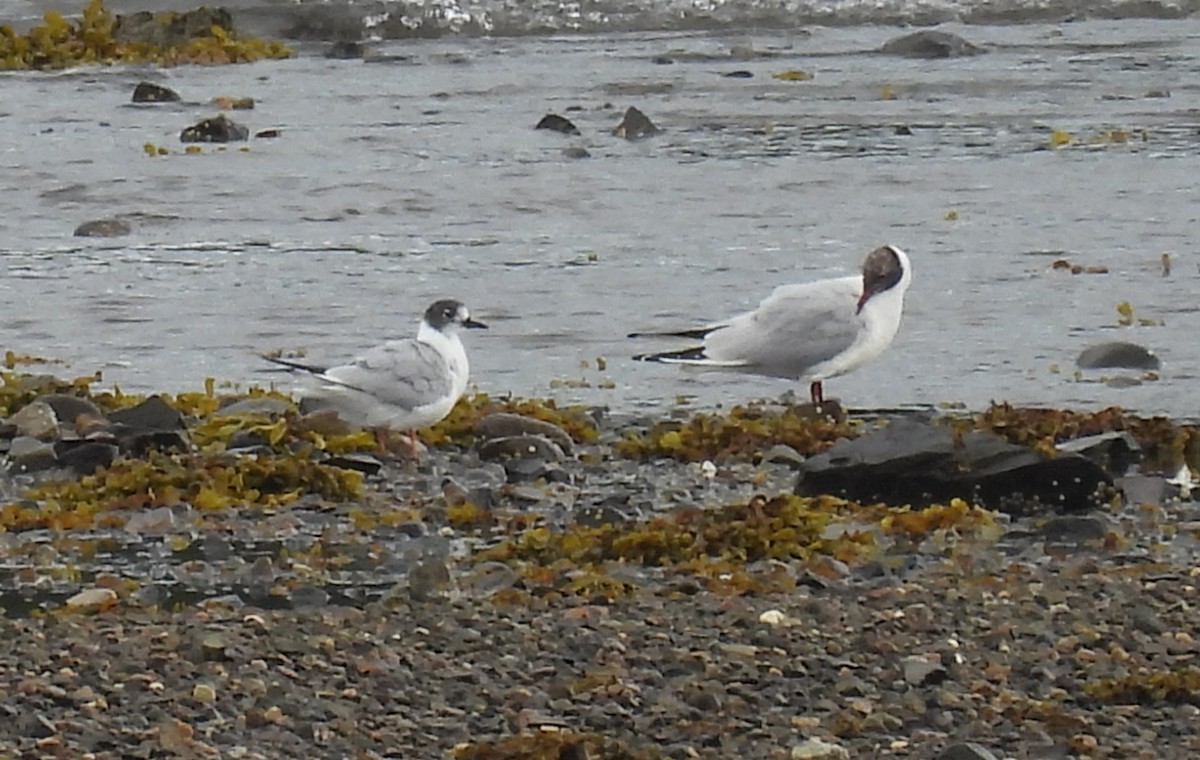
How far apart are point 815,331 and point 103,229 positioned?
555 centimetres

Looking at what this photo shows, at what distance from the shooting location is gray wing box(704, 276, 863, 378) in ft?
27.9

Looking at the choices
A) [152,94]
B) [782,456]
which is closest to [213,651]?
[782,456]

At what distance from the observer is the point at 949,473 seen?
714cm

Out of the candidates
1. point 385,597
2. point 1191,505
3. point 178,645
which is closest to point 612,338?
point 1191,505

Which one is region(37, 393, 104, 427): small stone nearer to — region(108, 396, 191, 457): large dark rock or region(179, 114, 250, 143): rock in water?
region(108, 396, 191, 457): large dark rock

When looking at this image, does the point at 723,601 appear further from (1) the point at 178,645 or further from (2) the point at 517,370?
(2) the point at 517,370

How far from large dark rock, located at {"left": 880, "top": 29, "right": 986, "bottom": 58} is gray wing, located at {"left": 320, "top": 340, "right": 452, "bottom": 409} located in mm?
15853

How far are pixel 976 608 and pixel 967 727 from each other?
874mm

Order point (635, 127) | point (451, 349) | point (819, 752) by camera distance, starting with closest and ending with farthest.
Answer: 1. point (819, 752)
2. point (451, 349)
3. point (635, 127)

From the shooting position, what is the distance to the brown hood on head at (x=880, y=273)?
8672mm

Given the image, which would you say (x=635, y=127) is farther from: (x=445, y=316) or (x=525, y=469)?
(x=525, y=469)

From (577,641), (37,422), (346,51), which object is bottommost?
(346,51)

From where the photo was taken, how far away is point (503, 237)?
12.9 metres

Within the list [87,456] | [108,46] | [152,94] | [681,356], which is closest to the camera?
[87,456]
